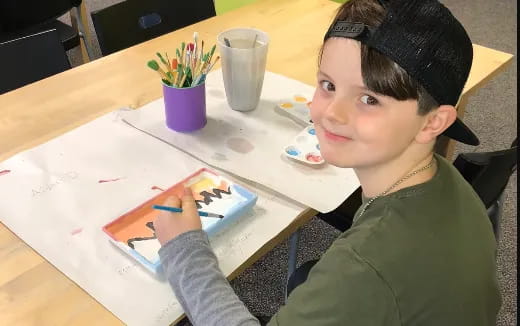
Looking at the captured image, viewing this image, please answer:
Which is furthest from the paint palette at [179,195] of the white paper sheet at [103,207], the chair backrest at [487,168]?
the chair backrest at [487,168]

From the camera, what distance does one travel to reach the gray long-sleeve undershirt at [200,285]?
0.73m

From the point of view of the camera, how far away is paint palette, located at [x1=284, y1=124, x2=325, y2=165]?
101cm

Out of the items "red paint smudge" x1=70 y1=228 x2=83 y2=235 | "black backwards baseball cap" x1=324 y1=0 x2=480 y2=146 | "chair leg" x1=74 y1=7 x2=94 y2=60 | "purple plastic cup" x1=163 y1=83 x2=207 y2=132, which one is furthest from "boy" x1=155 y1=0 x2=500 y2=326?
"chair leg" x1=74 y1=7 x2=94 y2=60

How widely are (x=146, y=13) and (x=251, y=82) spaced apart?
1.80ft

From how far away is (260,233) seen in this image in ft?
2.79

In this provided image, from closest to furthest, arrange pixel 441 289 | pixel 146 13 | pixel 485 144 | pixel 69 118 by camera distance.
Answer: pixel 441 289 → pixel 69 118 → pixel 146 13 → pixel 485 144

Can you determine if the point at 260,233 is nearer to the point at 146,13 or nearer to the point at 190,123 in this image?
the point at 190,123

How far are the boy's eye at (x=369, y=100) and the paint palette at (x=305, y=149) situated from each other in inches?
11.1

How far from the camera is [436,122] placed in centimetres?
75

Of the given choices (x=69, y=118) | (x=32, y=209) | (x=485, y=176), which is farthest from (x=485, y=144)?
(x=32, y=209)

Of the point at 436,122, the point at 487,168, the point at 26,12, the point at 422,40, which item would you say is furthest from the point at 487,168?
the point at 26,12

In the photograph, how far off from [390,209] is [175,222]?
314 millimetres

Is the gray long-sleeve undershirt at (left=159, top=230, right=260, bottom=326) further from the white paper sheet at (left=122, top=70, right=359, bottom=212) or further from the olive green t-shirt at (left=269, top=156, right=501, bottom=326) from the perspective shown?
the white paper sheet at (left=122, top=70, right=359, bottom=212)

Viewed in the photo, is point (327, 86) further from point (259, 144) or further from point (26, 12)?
point (26, 12)
